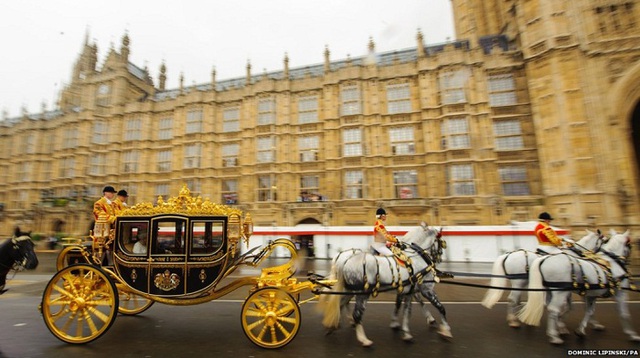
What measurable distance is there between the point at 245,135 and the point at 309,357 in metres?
20.2

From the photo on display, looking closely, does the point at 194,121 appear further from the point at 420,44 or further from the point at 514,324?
the point at 514,324

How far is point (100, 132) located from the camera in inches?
→ 1029

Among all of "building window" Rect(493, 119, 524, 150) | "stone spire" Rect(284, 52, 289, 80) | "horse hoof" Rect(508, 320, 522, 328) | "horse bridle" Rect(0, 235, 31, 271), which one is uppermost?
"stone spire" Rect(284, 52, 289, 80)

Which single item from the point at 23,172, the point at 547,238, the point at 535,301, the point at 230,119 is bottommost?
the point at 535,301

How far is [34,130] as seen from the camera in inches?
1158

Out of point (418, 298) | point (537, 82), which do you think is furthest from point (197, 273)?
point (537, 82)

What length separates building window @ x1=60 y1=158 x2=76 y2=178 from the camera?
26.5m

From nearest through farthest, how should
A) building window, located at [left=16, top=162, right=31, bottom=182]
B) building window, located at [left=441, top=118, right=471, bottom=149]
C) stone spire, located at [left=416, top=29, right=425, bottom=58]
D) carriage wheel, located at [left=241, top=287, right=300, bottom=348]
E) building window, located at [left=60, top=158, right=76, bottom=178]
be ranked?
carriage wheel, located at [left=241, top=287, right=300, bottom=348] → building window, located at [left=441, top=118, right=471, bottom=149] → stone spire, located at [left=416, top=29, right=425, bottom=58] → building window, located at [left=60, top=158, right=76, bottom=178] → building window, located at [left=16, top=162, right=31, bottom=182]

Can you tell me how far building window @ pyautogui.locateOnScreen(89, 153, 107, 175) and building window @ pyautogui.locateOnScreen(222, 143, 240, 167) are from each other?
12.1m

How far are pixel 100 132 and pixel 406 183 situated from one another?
28255mm

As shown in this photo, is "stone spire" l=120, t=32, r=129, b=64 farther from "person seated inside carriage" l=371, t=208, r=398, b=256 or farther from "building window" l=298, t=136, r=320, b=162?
"person seated inside carriage" l=371, t=208, r=398, b=256

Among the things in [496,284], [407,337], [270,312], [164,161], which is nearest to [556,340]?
[496,284]

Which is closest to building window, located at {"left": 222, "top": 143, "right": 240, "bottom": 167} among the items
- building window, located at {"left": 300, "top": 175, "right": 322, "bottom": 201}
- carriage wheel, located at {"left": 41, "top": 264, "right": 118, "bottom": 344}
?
building window, located at {"left": 300, "top": 175, "right": 322, "bottom": 201}

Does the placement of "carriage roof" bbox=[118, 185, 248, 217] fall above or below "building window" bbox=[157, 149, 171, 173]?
below
